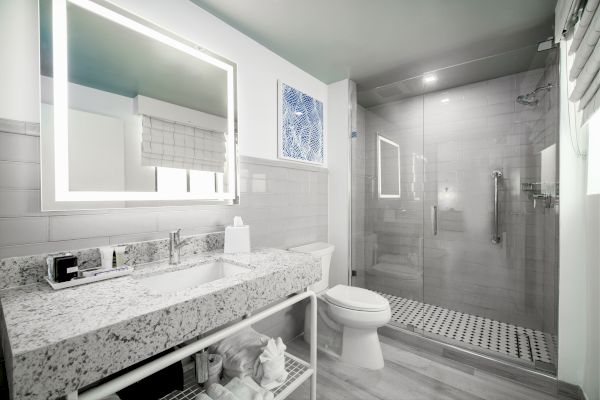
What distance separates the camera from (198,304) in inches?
33.7

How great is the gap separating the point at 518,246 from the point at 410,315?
3.54 feet

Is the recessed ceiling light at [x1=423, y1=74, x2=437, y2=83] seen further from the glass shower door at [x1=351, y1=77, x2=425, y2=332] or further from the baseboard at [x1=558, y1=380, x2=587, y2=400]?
the baseboard at [x1=558, y1=380, x2=587, y2=400]

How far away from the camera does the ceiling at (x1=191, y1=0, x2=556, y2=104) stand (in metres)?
1.55

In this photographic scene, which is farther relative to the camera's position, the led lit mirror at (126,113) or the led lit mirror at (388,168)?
the led lit mirror at (388,168)

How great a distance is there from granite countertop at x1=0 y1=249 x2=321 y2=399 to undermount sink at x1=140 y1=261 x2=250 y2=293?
0.04 m

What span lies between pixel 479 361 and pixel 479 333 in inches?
18.1

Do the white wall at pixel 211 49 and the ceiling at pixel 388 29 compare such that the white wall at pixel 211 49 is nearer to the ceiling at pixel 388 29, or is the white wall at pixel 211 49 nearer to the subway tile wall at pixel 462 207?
the ceiling at pixel 388 29

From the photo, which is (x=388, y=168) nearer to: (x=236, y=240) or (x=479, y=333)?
(x=479, y=333)

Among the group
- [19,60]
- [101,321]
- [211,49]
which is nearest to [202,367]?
[101,321]

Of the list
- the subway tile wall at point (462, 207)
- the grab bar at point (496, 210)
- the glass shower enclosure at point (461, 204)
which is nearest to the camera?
the glass shower enclosure at point (461, 204)

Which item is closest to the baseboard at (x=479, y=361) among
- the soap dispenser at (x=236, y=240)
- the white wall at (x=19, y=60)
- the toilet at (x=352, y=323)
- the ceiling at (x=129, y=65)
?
the toilet at (x=352, y=323)

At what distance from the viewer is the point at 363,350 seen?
71.8 inches

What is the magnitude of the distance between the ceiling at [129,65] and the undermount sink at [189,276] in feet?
2.86

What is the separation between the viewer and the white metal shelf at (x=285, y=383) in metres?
1.22
